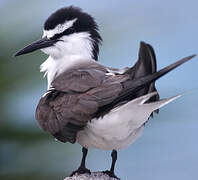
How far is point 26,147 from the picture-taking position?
18.6 feet

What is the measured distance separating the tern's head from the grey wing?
405 millimetres

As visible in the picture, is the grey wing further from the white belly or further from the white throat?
the white throat


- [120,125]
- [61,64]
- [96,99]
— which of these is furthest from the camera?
[61,64]

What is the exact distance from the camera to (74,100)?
4.13 m

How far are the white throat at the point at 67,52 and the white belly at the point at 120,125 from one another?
0.54 metres

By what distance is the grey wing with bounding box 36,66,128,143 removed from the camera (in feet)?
13.2

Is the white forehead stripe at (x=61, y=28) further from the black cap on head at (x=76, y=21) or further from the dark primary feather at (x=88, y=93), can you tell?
the dark primary feather at (x=88, y=93)

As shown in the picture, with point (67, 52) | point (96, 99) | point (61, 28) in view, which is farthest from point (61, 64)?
point (96, 99)

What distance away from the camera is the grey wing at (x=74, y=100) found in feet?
13.2

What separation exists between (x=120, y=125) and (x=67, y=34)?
2.97ft

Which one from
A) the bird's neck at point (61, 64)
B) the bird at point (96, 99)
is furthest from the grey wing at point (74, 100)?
the bird's neck at point (61, 64)

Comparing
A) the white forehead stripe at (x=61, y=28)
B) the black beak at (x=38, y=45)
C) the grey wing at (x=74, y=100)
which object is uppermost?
the white forehead stripe at (x=61, y=28)

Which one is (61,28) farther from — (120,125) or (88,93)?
(120,125)

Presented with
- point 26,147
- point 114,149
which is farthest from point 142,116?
point 26,147
